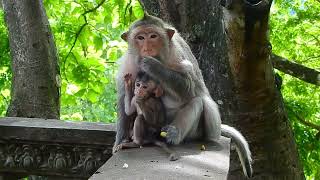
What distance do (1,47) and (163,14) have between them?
3.28 m

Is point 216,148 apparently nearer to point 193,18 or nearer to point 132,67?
point 132,67

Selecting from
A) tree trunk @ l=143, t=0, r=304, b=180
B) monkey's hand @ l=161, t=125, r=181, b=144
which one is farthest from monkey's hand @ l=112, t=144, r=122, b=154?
tree trunk @ l=143, t=0, r=304, b=180

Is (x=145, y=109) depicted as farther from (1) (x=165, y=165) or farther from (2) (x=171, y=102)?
(1) (x=165, y=165)

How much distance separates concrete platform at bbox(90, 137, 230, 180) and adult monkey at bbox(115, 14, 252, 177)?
27cm

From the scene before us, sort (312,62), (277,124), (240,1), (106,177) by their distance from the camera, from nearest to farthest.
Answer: (106,177), (240,1), (277,124), (312,62)

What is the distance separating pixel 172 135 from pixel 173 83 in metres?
0.35

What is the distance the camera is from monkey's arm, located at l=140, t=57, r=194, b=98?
3.28m

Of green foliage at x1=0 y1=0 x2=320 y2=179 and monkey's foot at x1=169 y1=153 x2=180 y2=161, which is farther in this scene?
green foliage at x1=0 y1=0 x2=320 y2=179

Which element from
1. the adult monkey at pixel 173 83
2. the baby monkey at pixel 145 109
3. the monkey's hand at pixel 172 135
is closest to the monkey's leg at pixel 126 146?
the baby monkey at pixel 145 109

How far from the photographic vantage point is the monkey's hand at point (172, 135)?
3242mm

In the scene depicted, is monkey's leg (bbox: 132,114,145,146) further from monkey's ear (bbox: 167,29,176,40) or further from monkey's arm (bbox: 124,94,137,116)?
monkey's ear (bbox: 167,29,176,40)

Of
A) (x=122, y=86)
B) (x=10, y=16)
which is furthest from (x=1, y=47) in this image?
(x=122, y=86)

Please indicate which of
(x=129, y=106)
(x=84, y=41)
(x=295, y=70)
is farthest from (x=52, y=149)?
(x=84, y=41)

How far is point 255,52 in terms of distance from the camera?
3.66m
